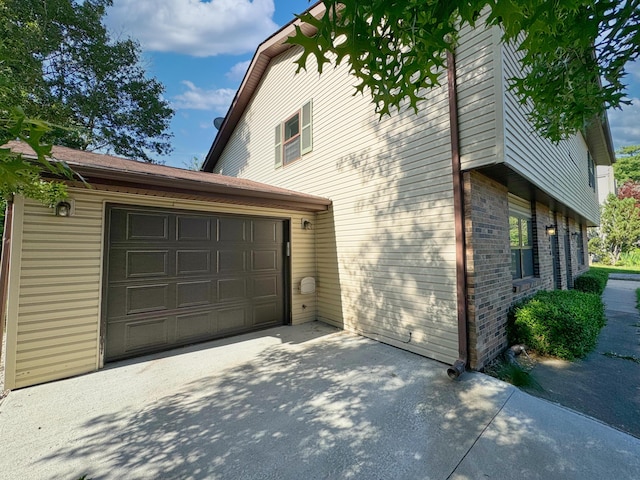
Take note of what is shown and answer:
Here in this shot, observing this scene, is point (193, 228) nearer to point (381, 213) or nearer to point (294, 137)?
point (381, 213)

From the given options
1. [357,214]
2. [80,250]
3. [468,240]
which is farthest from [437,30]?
[80,250]

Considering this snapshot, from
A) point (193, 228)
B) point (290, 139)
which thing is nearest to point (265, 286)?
point (193, 228)

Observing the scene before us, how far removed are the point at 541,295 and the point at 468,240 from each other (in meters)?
2.72

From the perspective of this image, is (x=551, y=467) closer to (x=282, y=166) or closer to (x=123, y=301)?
(x=123, y=301)

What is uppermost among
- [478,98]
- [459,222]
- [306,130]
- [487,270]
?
[306,130]

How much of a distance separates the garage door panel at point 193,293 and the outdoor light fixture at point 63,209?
5.96ft

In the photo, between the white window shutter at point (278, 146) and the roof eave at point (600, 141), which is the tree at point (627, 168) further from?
the white window shutter at point (278, 146)

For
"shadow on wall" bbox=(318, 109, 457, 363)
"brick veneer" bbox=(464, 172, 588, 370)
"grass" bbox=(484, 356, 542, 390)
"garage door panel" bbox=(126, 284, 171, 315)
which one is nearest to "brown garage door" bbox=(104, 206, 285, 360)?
"garage door panel" bbox=(126, 284, 171, 315)

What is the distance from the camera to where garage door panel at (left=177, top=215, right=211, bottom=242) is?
4816 mm

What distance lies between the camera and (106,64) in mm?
12195

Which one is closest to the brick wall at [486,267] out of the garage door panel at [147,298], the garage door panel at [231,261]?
the garage door panel at [231,261]

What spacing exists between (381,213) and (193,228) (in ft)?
11.3

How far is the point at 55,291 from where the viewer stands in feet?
11.9

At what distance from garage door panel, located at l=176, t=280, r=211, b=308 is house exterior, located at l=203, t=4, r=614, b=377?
249 cm
